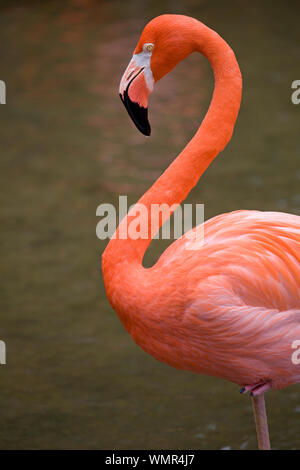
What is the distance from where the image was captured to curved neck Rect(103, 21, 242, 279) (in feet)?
8.20

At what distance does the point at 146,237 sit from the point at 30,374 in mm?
1559

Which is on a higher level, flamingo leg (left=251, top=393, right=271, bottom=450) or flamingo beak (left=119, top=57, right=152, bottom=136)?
flamingo beak (left=119, top=57, right=152, bottom=136)

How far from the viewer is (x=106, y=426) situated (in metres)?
3.39

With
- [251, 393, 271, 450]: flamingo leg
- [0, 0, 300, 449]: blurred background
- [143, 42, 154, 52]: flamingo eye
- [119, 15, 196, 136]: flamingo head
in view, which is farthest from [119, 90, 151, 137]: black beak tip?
[0, 0, 300, 449]: blurred background

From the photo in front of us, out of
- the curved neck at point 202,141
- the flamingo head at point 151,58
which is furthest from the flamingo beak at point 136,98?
the curved neck at point 202,141

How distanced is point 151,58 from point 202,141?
342 millimetres

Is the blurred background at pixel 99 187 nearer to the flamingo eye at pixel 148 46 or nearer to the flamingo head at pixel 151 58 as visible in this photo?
the flamingo head at pixel 151 58

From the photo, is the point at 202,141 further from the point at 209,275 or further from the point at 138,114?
the point at 209,275

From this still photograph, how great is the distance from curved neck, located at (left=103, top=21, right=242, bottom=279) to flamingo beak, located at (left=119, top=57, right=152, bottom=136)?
0.20 m

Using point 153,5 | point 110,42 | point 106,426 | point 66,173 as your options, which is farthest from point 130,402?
point 153,5

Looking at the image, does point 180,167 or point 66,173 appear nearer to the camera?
point 180,167

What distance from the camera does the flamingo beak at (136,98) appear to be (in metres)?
2.50

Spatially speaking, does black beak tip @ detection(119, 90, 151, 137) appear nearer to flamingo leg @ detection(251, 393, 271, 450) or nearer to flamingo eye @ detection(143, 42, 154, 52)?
flamingo eye @ detection(143, 42, 154, 52)
